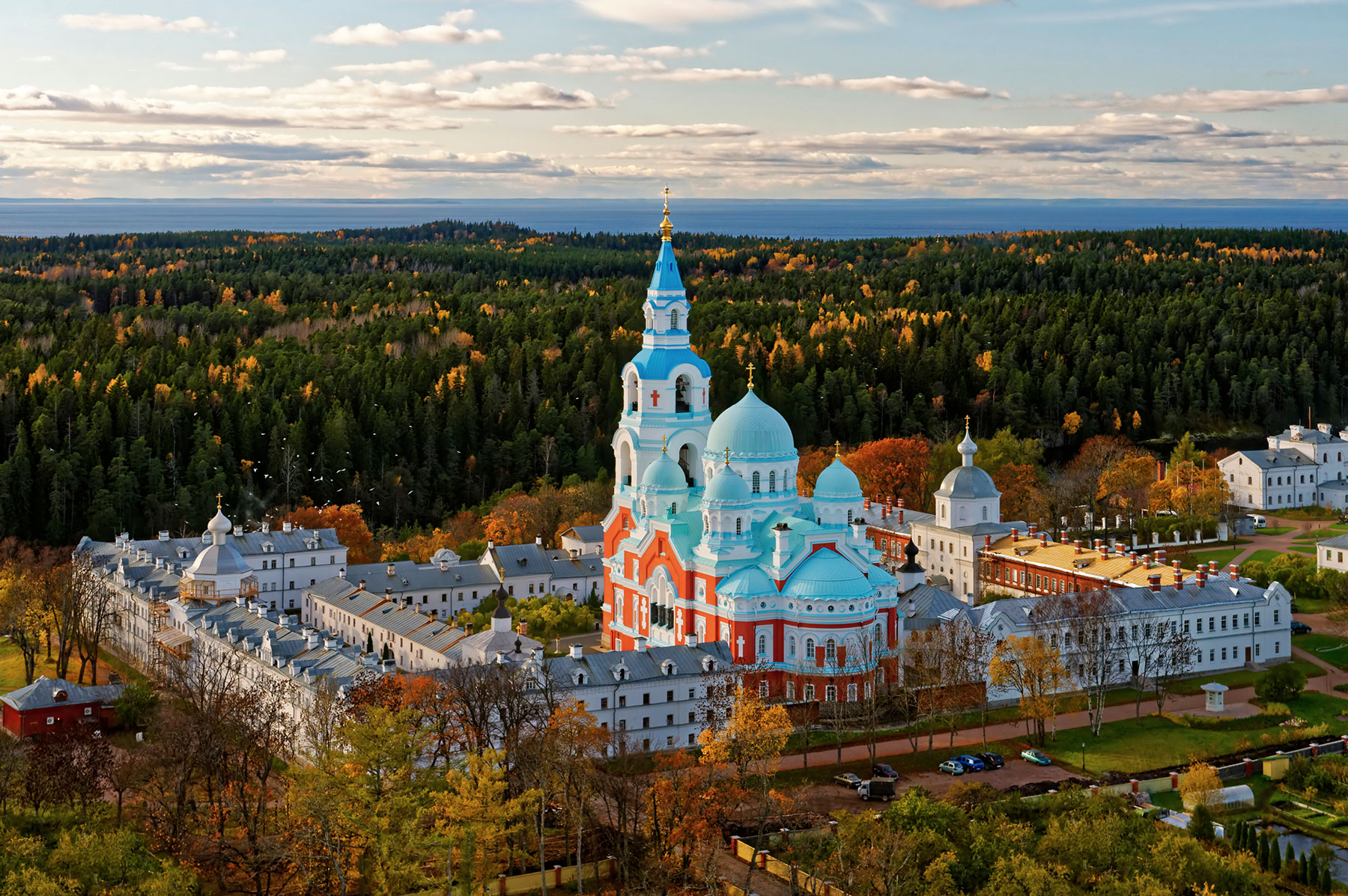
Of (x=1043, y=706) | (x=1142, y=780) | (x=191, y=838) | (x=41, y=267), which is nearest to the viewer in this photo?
(x=191, y=838)

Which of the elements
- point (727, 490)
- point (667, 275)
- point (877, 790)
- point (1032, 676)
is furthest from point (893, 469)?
point (877, 790)

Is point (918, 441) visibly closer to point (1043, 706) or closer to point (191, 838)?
point (1043, 706)

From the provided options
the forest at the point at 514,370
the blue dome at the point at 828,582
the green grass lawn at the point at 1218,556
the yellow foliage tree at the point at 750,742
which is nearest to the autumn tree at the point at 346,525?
the forest at the point at 514,370

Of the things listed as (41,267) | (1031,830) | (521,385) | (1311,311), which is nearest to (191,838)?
(1031,830)

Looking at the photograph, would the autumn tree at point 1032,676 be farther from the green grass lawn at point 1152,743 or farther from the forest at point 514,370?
the forest at point 514,370

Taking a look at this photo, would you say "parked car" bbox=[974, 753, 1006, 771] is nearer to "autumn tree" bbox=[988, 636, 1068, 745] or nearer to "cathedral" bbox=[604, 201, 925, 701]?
"autumn tree" bbox=[988, 636, 1068, 745]

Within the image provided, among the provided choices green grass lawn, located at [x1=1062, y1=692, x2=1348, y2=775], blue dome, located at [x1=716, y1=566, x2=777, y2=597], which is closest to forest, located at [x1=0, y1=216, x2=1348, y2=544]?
blue dome, located at [x1=716, y1=566, x2=777, y2=597]

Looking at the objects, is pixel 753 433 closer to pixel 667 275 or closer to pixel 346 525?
pixel 667 275
